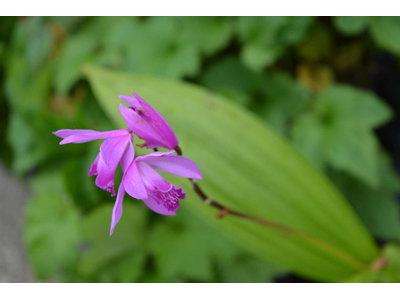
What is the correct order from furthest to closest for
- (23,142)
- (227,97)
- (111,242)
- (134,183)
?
(23,142) → (111,242) → (227,97) → (134,183)

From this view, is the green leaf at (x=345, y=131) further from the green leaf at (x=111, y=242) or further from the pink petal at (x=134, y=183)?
the pink petal at (x=134, y=183)

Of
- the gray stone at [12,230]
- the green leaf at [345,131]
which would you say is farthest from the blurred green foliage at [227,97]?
the gray stone at [12,230]

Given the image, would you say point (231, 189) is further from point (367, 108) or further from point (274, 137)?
point (367, 108)

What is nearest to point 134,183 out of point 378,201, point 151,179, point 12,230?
point 151,179

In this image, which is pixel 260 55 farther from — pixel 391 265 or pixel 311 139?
pixel 391 265

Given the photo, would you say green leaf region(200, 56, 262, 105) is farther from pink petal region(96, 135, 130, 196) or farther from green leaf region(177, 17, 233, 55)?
pink petal region(96, 135, 130, 196)
